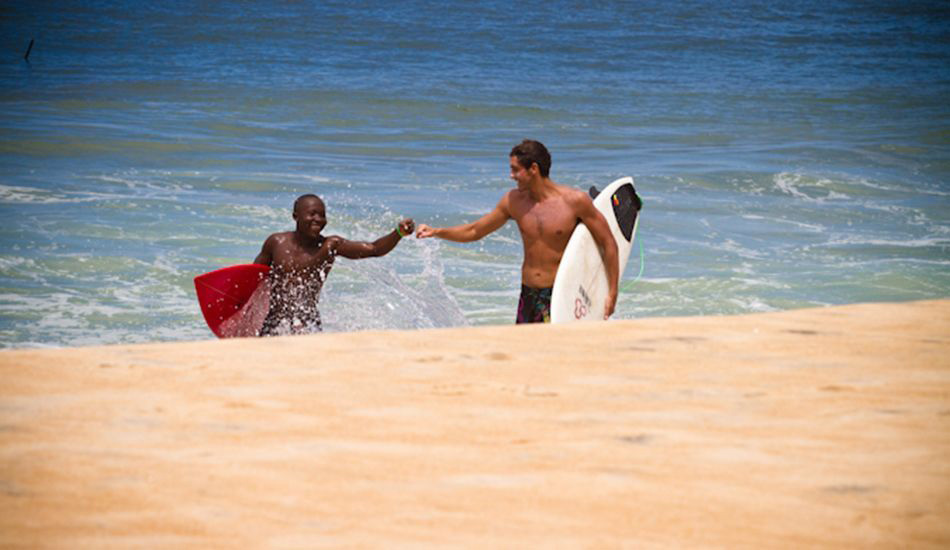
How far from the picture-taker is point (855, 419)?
10.7ft

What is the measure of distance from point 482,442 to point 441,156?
1711 centimetres

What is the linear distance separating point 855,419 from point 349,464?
149cm

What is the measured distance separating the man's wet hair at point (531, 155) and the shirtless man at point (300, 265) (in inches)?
32.0

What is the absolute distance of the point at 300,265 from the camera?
6887 mm

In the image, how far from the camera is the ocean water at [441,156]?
11078mm

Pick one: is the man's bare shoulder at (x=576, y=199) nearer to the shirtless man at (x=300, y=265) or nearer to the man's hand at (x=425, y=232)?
the man's hand at (x=425, y=232)

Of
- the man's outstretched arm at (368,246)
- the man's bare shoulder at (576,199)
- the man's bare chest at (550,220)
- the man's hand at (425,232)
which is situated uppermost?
the man's bare shoulder at (576,199)

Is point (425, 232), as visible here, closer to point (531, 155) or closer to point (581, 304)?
point (531, 155)

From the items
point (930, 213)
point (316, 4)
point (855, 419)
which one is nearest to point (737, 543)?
point (855, 419)

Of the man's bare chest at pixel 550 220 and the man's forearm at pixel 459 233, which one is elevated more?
the man's bare chest at pixel 550 220

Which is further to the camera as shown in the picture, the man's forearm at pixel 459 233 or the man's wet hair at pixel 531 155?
the man's forearm at pixel 459 233

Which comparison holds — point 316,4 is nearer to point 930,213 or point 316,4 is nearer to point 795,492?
point 930,213

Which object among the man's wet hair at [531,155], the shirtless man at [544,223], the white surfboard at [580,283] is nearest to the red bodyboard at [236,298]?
the shirtless man at [544,223]

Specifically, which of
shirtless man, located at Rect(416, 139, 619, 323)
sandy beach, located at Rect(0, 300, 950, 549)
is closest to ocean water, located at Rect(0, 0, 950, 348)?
shirtless man, located at Rect(416, 139, 619, 323)
